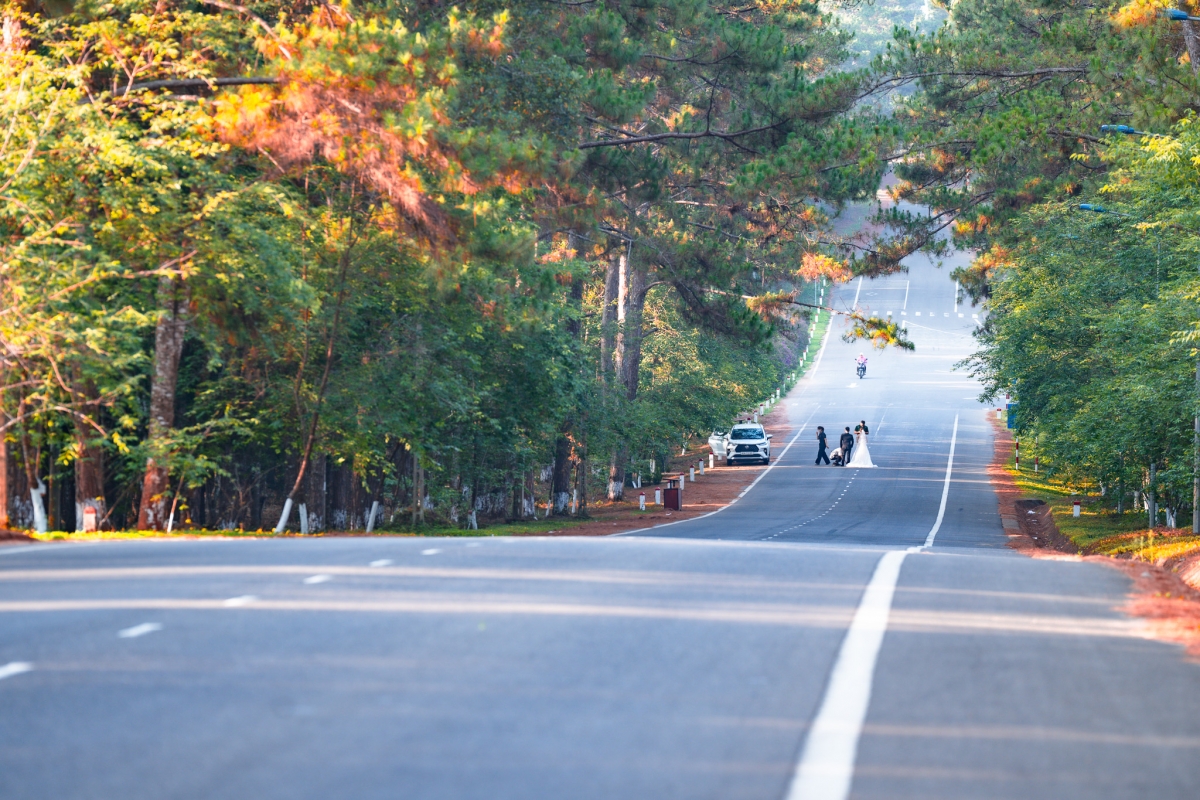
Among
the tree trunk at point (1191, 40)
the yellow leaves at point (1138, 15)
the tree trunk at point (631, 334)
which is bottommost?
the tree trunk at point (631, 334)

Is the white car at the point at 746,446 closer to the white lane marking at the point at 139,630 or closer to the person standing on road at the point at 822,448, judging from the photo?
the person standing on road at the point at 822,448

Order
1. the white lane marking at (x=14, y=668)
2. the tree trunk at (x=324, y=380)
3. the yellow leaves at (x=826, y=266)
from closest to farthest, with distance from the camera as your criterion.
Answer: the white lane marking at (x=14, y=668) < the tree trunk at (x=324, y=380) < the yellow leaves at (x=826, y=266)

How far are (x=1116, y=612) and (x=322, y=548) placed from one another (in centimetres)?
803

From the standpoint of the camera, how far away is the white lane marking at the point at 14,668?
7.47 meters

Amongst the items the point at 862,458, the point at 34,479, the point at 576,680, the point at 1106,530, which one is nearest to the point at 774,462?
the point at 862,458

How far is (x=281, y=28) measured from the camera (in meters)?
23.8

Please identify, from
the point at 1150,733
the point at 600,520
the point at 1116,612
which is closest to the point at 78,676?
the point at 1150,733

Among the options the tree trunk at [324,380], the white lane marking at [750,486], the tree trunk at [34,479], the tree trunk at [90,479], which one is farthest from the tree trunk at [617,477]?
the tree trunk at [90,479]

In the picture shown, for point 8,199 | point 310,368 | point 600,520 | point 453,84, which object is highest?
point 453,84

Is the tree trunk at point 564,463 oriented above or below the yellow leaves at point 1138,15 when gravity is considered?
below

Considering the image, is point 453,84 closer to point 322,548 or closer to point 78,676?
point 322,548

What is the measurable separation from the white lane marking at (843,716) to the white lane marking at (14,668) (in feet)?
13.3

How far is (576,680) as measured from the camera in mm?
7625

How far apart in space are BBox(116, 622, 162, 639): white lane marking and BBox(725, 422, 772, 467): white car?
2161 inches
